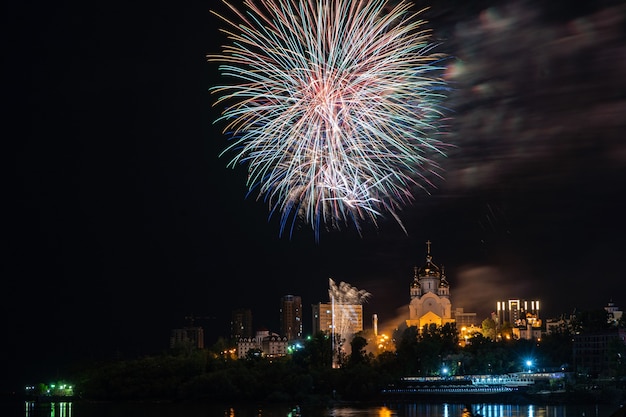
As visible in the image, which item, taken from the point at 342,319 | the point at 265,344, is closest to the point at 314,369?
the point at 342,319

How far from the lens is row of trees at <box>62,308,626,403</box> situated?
7300cm

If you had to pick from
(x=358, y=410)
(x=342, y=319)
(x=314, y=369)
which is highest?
(x=342, y=319)

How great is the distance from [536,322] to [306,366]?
5818 centimetres

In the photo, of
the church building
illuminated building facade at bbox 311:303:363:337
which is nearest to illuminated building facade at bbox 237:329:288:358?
illuminated building facade at bbox 311:303:363:337

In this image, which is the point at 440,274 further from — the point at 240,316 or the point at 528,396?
the point at 240,316

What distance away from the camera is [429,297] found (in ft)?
365

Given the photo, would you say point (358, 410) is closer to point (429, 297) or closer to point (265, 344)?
point (429, 297)

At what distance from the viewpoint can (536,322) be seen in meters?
130

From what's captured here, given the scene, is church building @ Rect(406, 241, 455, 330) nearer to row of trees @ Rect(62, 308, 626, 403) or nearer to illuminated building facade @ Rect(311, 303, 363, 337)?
illuminated building facade @ Rect(311, 303, 363, 337)

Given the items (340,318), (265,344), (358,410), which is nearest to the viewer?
(358,410)

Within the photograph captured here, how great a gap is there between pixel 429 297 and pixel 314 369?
3655 centimetres

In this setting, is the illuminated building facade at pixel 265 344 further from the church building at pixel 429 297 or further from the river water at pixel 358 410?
the river water at pixel 358 410

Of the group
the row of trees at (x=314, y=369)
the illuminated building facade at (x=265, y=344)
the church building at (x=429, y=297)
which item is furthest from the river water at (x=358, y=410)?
the illuminated building facade at (x=265, y=344)

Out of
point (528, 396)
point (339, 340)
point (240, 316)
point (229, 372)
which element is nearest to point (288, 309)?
point (240, 316)
